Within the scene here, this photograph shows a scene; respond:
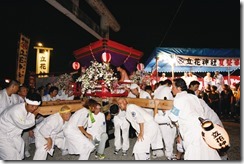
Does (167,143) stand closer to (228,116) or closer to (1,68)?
(228,116)

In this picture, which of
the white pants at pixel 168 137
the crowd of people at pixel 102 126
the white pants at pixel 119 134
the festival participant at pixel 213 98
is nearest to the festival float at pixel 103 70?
the crowd of people at pixel 102 126

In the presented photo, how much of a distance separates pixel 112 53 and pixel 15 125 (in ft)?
11.3

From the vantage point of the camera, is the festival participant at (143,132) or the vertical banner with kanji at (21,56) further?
the vertical banner with kanji at (21,56)

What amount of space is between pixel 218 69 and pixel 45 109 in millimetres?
10253

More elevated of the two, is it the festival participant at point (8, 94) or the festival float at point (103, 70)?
the festival float at point (103, 70)

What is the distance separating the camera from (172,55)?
10.8 m

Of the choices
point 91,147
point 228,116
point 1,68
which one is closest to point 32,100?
point 91,147

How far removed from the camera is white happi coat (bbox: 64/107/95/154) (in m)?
4.23

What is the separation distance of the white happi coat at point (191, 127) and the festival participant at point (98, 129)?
2267 mm

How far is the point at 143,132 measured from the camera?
4.31 m

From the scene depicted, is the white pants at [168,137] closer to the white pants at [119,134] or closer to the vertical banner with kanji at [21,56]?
the white pants at [119,134]

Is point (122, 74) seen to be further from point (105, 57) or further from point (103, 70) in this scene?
point (103, 70)

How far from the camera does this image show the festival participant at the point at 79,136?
4.21 m

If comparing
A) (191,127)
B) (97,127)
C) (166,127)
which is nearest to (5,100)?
(97,127)
